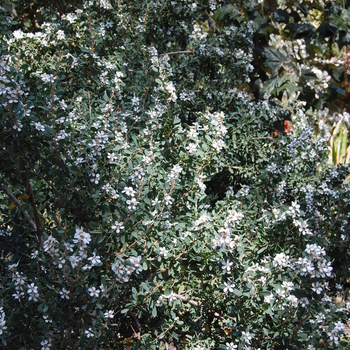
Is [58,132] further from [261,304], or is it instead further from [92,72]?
[261,304]

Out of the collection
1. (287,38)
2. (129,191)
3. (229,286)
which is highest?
(287,38)

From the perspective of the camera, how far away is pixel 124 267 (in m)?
1.77

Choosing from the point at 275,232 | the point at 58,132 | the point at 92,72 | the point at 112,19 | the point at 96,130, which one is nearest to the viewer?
the point at 58,132

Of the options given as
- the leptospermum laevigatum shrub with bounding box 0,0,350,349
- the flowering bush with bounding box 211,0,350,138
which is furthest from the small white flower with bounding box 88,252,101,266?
the flowering bush with bounding box 211,0,350,138

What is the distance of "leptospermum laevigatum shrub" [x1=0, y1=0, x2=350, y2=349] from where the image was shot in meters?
1.80

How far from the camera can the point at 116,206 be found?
1.90m

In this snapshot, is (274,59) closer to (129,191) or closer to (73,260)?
(129,191)

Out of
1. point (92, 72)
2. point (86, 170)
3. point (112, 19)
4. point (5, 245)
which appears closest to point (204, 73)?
point (112, 19)

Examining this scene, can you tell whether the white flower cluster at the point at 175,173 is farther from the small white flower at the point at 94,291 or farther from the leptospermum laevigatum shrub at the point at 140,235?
the small white flower at the point at 94,291

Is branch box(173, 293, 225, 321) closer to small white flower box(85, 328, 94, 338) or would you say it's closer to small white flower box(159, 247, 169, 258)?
small white flower box(159, 247, 169, 258)

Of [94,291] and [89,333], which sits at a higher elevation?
[94,291]

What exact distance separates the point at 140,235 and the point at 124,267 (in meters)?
0.19

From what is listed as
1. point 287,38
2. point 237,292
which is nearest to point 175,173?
point 237,292

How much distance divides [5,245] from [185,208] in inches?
33.2
